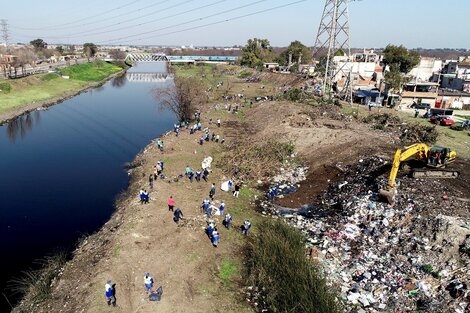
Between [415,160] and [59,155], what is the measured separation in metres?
31.5

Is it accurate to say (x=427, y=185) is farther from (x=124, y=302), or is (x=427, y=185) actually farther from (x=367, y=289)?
(x=124, y=302)

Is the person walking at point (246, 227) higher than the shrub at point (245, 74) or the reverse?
the reverse

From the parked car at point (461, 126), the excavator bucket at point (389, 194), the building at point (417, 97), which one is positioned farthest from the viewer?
the building at point (417, 97)

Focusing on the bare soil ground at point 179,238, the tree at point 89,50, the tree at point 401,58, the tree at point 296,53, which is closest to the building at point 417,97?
the tree at point 401,58

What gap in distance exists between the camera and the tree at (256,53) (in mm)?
100412

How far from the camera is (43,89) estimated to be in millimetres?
64062

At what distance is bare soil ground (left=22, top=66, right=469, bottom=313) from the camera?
13.2 m

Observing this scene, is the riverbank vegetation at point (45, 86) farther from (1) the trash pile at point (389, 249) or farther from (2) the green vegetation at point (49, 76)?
(1) the trash pile at point (389, 249)

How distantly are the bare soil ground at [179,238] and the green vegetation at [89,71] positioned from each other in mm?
63961

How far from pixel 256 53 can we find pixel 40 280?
313ft

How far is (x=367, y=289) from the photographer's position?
13422 millimetres

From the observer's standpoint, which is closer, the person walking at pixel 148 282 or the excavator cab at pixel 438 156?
the person walking at pixel 148 282

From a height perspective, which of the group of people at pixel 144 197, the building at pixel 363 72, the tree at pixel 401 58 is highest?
the tree at pixel 401 58

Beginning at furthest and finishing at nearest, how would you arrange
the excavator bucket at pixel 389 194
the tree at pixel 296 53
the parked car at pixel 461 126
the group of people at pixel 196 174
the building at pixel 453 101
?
1. the tree at pixel 296 53
2. the building at pixel 453 101
3. the parked car at pixel 461 126
4. the group of people at pixel 196 174
5. the excavator bucket at pixel 389 194
